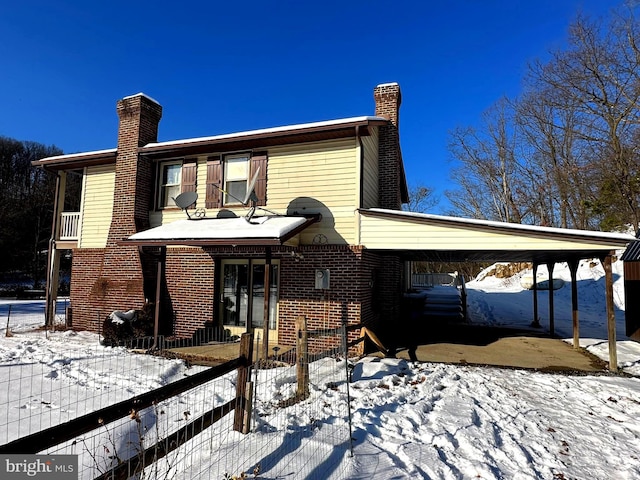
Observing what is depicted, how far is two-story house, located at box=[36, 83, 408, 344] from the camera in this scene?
30.9 ft

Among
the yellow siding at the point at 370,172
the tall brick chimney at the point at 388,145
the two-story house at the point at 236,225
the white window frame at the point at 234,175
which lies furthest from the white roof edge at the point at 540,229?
the white window frame at the point at 234,175

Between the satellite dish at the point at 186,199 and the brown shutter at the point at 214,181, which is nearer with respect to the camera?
the satellite dish at the point at 186,199

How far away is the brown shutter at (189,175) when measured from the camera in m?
11.3

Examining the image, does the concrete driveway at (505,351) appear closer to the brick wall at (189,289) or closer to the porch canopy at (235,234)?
the porch canopy at (235,234)

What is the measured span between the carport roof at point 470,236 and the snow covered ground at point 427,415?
2.67 m

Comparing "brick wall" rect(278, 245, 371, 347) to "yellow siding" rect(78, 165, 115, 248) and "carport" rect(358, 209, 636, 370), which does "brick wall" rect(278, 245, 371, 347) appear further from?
"yellow siding" rect(78, 165, 115, 248)

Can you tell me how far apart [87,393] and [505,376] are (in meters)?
7.72

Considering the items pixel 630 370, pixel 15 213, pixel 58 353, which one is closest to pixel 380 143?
pixel 630 370

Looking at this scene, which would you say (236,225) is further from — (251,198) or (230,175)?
(230,175)

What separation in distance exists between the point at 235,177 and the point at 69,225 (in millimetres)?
6982

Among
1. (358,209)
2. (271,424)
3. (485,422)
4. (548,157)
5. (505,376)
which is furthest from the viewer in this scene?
(548,157)

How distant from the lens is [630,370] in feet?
26.4

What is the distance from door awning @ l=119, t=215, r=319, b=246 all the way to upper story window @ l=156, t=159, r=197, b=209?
1.57 m

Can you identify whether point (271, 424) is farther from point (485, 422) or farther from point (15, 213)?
point (15, 213)
